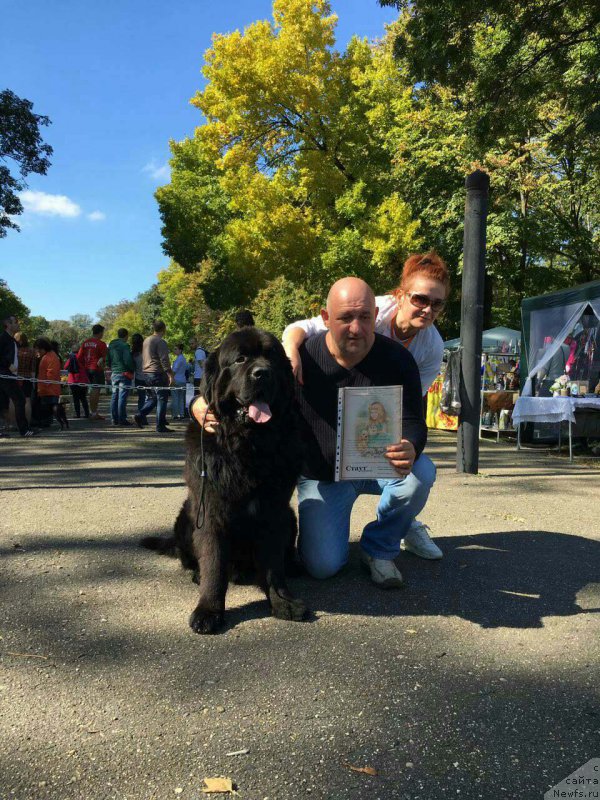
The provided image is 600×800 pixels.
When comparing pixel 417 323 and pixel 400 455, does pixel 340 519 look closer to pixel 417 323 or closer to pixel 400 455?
pixel 400 455

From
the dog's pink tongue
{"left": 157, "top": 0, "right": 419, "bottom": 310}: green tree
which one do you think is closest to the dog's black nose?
the dog's pink tongue

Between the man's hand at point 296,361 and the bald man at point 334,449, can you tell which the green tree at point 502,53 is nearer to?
the bald man at point 334,449

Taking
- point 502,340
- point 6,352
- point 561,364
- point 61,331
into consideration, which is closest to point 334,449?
point 6,352

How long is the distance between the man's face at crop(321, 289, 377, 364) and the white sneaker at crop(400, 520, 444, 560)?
1.40 m

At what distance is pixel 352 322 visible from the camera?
313 centimetres

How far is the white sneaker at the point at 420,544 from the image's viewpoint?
390cm

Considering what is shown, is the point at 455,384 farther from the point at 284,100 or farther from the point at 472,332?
the point at 284,100

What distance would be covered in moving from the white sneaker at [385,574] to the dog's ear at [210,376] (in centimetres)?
136

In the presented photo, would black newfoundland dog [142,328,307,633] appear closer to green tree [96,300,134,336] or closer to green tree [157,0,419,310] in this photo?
green tree [157,0,419,310]

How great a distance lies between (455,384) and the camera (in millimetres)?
10148

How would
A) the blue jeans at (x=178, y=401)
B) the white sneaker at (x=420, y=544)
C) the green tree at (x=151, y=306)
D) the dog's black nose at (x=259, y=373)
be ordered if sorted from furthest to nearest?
1. the green tree at (x=151, y=306)
2. the blue jeans at (x=178, y=401)
3. the white sneaker at (x=420, y=544)
4. the dog's black nose at (x=259, y=373)

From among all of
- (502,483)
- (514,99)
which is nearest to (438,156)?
(514,99)

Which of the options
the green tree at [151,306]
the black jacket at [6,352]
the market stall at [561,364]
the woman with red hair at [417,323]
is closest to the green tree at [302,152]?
the market stall at [561,364]

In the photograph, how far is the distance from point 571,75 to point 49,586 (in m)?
13.8
